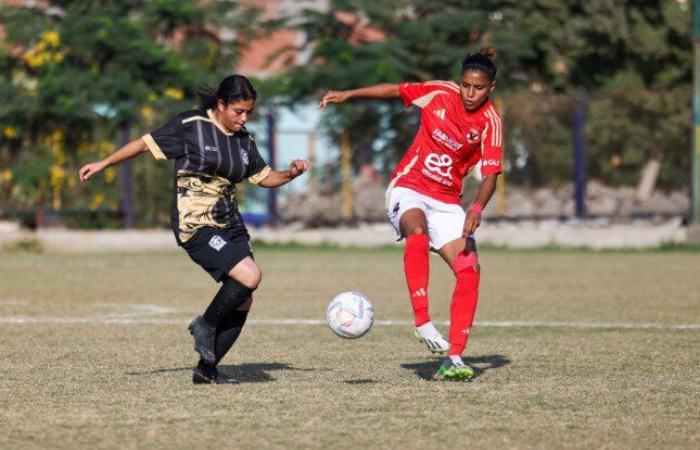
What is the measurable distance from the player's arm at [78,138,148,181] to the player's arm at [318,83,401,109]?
3.52 feet

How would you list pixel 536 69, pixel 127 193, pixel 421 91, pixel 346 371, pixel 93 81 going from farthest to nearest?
1. pixel 536 69
2. pixel 93 81
3. pixel 127 193
4. pixel 421 91
5. pixel 346 371

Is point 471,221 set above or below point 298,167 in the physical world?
below

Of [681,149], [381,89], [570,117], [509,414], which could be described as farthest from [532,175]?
[509,414]

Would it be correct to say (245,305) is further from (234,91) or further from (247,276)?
(234,91)

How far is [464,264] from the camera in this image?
834 centimetres

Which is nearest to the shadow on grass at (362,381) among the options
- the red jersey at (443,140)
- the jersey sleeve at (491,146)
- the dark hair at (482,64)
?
the red jersey at (443,140)

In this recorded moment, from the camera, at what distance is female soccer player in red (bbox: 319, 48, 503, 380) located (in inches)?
319

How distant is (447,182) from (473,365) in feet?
3.95

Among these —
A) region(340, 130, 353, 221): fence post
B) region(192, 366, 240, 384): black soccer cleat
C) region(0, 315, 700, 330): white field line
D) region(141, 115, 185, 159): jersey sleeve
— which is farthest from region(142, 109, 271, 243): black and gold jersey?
region(340, 130, 353, 221): fence post

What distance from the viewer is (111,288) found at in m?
15.5

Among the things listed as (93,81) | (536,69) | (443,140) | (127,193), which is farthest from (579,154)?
(443,140)

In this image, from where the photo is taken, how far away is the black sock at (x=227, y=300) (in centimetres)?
785

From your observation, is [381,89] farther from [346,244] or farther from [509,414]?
[346,244]

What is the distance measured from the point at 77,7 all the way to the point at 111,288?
44.4 ft
